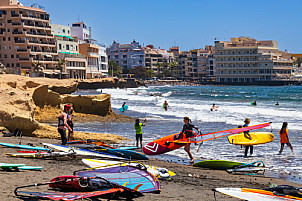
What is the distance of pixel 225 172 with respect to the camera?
10867mm

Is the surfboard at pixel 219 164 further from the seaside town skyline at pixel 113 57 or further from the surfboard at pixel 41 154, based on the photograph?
the seaside town skyline at pixel 113 57

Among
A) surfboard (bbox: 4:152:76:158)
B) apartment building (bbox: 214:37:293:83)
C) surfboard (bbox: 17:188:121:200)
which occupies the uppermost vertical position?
apartment building (bbox: 214:37:293:83)

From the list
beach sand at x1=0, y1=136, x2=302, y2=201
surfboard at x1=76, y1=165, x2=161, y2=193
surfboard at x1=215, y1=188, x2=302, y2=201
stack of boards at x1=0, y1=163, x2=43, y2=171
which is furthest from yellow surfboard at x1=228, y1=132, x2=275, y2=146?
stack of boards at x1=0, y1=163, x2=43, y2=171

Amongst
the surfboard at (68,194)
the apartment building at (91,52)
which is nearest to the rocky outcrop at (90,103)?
the surfboard at (68,194)

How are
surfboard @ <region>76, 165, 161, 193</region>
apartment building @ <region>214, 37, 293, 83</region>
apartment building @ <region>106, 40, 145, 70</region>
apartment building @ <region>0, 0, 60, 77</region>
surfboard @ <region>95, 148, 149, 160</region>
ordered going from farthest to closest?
apartment building @ <region>106, 40, 145, 70</region> → apartment building @ <region>214, 37, 293, 83</region> → apartment building @ <region>0, 0, 60, 77</region> → surfboard @ <region>95, 148, 149, 160</region> → surfboard @ <region>76, 165, 161, 193</region>

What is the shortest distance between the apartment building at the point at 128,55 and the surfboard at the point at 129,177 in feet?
512

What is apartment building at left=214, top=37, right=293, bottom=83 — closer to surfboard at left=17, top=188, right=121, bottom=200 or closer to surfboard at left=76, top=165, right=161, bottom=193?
surfboard at left=76, top=165, right=161, bottom=193

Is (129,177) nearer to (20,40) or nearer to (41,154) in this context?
(41,154)

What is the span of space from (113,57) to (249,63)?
61.3 meters

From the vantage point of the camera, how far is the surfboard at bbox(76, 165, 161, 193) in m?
7.28

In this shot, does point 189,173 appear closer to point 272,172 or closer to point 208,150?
point 272,172

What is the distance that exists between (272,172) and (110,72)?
13686 cm

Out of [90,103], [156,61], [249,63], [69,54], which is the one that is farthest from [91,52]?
[90,103]

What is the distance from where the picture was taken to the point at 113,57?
169500 millimetres
